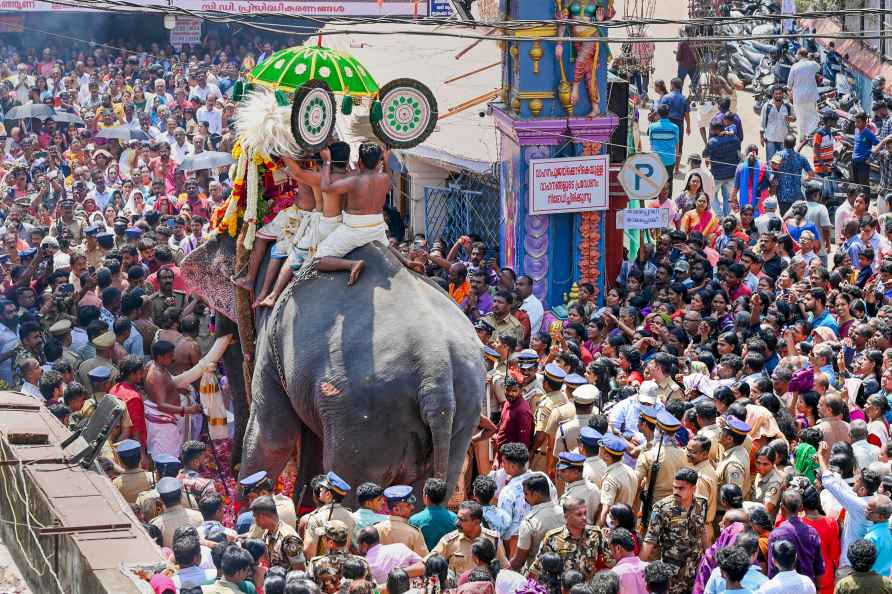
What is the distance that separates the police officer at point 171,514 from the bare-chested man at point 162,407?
2.21m

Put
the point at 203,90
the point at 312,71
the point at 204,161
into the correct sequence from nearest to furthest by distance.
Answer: the point at 312,71 < the point at 204,161 < the point at 203,90

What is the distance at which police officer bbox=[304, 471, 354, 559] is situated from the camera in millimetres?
7227

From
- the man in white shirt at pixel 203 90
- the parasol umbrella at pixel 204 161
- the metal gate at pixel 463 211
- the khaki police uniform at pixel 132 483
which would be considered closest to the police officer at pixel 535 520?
the khaki police uniform at pixel 132 483

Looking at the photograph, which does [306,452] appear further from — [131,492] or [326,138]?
[326,138]

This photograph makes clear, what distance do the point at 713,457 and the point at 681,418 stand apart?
55 centimetres

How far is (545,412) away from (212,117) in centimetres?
1441

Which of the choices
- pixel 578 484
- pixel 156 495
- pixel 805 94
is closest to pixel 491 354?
pixel 578 484

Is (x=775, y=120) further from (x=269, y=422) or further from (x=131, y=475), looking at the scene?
(x=131, y=475)

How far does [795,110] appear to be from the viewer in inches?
773

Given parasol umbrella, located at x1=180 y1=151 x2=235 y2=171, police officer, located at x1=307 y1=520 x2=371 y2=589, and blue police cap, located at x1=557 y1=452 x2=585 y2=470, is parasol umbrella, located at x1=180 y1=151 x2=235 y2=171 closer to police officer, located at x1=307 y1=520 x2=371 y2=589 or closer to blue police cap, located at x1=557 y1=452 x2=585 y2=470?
blue police cap, located at x1=557 y1=452 x2=585 y2=470

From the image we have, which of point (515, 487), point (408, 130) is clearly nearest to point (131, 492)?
point (515, 487)

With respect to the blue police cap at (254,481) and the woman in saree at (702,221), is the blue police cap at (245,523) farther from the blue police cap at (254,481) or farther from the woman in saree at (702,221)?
the woman in saree at (702,221)

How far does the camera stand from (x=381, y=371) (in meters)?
8.02

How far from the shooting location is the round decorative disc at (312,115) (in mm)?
8562
